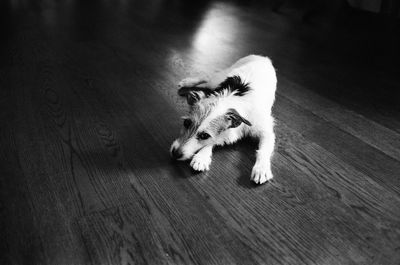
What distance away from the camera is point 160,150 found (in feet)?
5.75

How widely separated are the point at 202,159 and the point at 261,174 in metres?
→ 0.30

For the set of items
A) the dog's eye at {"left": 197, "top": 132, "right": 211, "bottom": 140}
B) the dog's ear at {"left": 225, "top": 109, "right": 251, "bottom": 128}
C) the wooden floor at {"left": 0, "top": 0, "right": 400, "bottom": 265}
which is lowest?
the wooden floor at {"left": 0, "top": 0, "right": 400, "bottom": 265}

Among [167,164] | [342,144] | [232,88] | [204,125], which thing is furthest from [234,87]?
[342,144]

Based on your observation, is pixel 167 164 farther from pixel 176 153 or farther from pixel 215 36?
pixel 215 36

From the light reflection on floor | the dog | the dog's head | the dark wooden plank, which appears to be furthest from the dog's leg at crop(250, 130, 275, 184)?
the light reflection on floor

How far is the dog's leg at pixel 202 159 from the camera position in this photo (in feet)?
5.28

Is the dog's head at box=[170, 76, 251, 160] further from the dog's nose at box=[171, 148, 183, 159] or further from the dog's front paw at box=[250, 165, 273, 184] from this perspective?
the dog's front paw at box=[250, 165, 273, 184]

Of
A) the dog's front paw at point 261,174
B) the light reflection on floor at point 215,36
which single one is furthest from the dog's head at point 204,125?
the light reflection on floor at point 215,36

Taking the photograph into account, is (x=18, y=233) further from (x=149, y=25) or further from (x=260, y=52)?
(x=149, y=25)

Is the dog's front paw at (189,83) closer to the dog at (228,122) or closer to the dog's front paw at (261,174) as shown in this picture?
the dog at (228,122)

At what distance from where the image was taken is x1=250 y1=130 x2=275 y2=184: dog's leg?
1.58m

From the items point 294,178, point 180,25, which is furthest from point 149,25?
point 294,178

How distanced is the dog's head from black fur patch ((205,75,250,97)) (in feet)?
0.37

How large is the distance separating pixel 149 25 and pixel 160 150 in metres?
2.74
